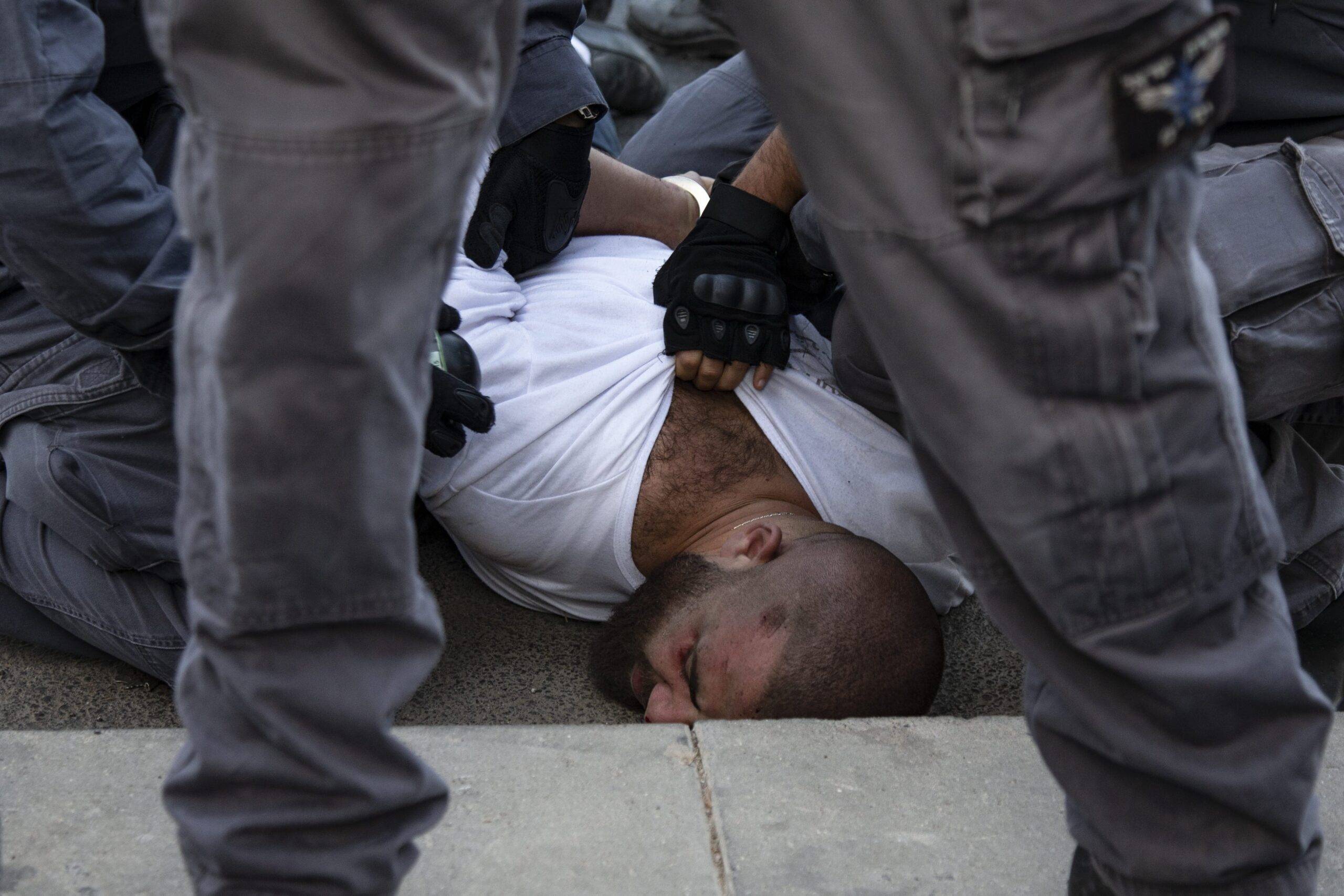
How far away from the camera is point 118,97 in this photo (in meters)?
1.87

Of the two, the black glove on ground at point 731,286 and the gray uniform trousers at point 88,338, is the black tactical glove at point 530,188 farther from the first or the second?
the gray uniform trousers at point 88,338

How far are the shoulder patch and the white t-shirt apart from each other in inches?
57.5

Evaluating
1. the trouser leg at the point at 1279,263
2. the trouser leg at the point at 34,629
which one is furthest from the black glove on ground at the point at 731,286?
the trouser leg at the point at 34,629

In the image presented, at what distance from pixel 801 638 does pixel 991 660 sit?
535 mm

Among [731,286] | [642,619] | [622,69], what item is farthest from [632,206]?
[622,69]

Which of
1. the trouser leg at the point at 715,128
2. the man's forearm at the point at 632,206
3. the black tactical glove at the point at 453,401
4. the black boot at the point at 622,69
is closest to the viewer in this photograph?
the black tactical glove at the point at 453,401

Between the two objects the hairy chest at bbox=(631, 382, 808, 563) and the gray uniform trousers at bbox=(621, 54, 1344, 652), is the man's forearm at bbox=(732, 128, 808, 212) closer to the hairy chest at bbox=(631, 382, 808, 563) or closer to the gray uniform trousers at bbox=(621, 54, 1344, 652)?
the gray uniform trousers at bbox=(621, 54, 1344, 652)

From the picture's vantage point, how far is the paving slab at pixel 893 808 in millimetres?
1337

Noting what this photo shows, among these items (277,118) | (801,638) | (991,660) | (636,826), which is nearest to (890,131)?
(277,118)

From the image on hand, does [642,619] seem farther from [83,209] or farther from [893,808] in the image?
[83,209]

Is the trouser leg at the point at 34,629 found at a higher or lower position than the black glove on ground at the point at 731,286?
lower

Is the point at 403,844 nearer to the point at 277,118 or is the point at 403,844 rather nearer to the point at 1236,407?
the point at 277,118

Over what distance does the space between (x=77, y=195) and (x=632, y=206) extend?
4.28 feet

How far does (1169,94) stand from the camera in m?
0.78
